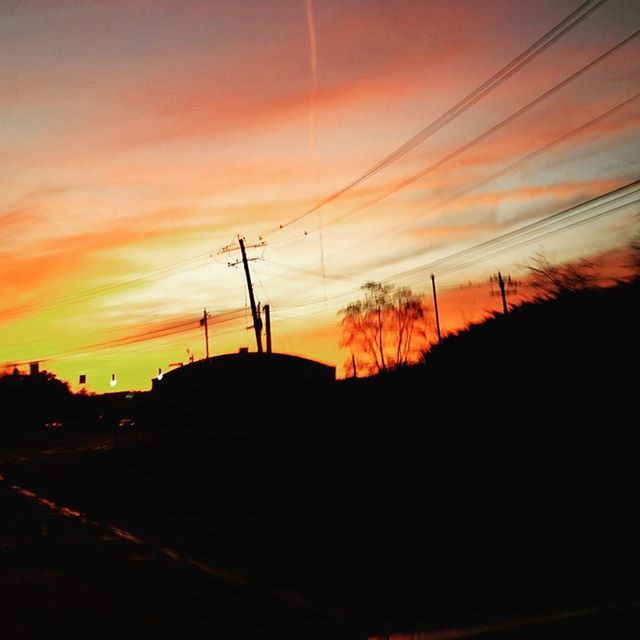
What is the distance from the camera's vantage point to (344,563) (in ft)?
33.3

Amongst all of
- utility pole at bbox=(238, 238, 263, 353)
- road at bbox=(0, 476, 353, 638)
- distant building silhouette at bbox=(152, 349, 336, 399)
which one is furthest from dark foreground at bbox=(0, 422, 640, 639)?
distant building silhouette at bbox=(152, 349, 336, 399)

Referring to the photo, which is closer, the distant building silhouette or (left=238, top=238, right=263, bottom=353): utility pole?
(left=238, top=238, right=263, bottom=353): utility pole

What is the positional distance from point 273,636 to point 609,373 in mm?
8074

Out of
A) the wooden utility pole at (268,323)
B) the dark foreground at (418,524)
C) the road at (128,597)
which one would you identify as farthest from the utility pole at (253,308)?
the road at (128,597)

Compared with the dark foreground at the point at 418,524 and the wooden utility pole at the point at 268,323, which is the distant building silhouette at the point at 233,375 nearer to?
the wooden utility pole at the point at 268,323

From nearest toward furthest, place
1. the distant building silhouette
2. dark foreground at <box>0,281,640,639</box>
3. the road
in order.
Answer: the road
dark foreground at <box>0,281,640,639</box>
the distant building silhouette

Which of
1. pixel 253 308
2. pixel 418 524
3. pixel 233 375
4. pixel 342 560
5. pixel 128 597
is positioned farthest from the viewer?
pixel 233 375

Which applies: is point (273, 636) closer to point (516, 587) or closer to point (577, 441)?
point (516, 587)

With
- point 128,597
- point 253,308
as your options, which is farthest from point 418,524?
point 253,308

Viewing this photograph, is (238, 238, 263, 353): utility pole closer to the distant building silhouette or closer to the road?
the distant building silhouette

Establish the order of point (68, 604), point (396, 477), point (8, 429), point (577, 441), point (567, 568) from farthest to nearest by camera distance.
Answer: point (8, 429) → point (396, 477) → point (577, 441) → point (567, 568) → point (68, 604)

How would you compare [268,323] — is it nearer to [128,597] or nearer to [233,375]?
[233,375]

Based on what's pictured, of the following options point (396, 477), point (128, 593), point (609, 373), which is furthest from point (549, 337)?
point (128, 593)

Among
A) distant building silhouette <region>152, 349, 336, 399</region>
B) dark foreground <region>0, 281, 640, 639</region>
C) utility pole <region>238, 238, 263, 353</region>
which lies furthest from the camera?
distant building silhouette <region>152, 349, 336, 399</region>
